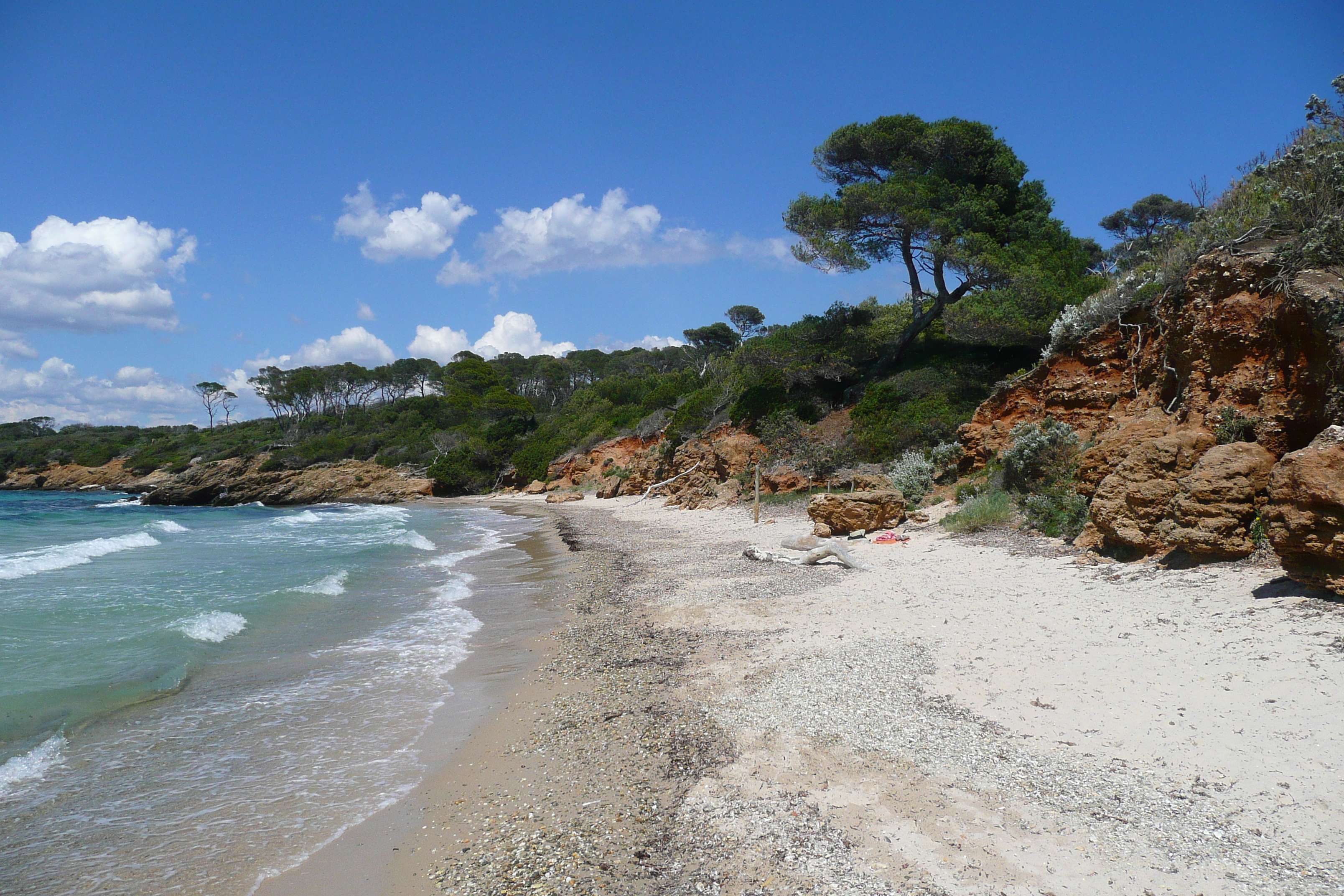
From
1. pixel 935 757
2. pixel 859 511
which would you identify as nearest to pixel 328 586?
pixel 859 511

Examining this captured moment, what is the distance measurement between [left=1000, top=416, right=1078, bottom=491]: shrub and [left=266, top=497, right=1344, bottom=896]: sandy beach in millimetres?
4773

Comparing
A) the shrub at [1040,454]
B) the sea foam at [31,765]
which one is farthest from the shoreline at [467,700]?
the shrub at [1040,454]

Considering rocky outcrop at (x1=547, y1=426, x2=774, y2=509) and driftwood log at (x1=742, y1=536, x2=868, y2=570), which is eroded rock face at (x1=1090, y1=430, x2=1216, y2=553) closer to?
driftwood log at (x1=742, y1=536, x2=868, y2=570)

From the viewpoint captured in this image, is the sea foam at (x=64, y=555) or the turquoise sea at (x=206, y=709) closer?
the turquoise sea at (x=206, y=709)

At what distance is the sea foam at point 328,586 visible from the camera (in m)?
12.1

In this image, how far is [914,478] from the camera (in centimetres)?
1650

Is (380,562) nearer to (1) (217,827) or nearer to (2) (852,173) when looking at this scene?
(1) (217,827)

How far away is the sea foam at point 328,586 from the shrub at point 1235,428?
45.2 ft

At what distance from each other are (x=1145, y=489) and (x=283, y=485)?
50.5 meters

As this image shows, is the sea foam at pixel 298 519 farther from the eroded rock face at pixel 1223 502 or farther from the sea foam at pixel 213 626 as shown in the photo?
the eroded rock face at pixel 1223 502

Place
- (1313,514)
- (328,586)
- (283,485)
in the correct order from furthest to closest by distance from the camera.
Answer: (283,485), (328,586), (1313,514)

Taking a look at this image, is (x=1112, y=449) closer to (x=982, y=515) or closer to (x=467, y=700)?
(x=982, y=515)

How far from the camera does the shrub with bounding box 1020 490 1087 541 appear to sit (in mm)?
10031

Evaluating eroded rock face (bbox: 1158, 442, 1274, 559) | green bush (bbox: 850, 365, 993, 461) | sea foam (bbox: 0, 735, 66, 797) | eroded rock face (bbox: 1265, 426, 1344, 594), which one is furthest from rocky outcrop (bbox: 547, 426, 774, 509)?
sea foam (bbox: 0, 735, 66, 797)
